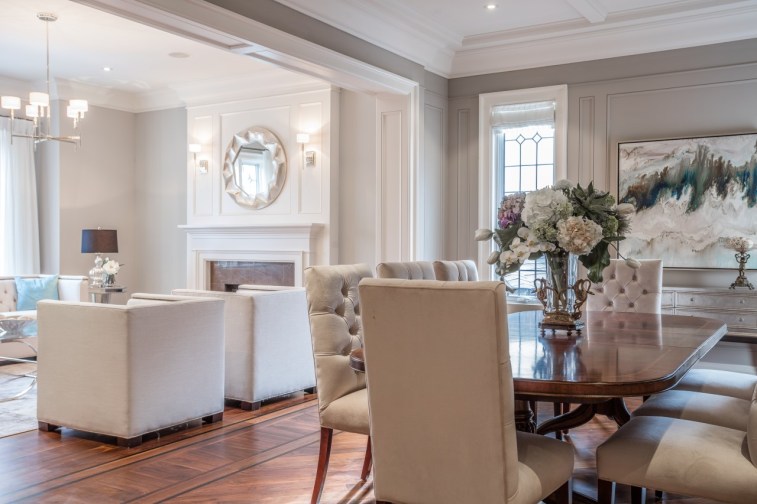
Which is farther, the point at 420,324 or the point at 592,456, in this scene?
the point at 592,456

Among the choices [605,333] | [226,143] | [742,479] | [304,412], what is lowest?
[304,412]

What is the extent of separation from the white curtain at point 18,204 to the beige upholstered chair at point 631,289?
234 inches

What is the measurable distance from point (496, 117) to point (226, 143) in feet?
9.66

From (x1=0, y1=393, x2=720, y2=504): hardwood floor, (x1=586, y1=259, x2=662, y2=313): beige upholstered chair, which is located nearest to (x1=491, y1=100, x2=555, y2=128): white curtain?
(x1=586, y1=259, x2=662, y2=313): beige upholstered chair

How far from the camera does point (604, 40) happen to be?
17.9ft

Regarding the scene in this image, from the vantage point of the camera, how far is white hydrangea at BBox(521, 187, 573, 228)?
255 centimetres

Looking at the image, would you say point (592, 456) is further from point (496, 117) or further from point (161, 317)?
point (496, 117)

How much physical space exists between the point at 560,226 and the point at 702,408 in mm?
836

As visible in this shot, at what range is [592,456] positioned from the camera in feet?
11.5

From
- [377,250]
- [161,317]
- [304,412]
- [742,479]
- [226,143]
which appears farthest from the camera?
[226,143]

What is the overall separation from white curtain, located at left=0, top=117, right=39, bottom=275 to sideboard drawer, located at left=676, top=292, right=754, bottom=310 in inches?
247

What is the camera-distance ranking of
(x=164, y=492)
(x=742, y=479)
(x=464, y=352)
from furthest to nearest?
(x=164, y=492) → (x=742, y=479) → (x=464, y=352)

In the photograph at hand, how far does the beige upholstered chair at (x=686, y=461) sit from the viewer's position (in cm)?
191

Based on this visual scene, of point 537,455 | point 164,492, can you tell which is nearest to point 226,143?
point 164,492
